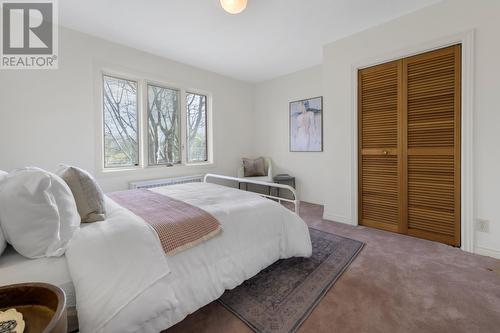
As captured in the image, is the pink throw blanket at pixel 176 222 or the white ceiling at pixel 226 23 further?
the white ceiling at pixel 226 23

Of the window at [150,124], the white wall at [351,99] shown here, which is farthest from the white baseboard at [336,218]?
the window at [150,124]

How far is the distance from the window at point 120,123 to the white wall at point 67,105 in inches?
8.4

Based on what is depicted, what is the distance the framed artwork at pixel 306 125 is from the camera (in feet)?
12.4

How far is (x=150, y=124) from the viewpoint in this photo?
333 cm

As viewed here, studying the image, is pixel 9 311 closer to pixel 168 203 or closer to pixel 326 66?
pixel 168 203

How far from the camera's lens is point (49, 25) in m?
2.40

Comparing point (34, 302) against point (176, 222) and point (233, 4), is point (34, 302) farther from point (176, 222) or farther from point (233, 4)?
point (233, 4)

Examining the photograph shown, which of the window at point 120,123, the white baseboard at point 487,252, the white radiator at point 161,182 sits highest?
the window at point 120,123

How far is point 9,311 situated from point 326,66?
3.52 meters

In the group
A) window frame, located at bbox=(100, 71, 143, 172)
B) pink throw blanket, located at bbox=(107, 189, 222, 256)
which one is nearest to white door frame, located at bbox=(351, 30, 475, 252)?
pink throw blanket, located at bbox=(107, 189, 222, 256)

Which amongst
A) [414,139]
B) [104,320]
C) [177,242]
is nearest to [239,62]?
[414,139]

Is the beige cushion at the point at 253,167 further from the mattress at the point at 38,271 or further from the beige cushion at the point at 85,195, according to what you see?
the mattress at the point at 38,271

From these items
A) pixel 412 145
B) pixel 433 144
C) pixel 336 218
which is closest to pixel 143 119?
pixel 336 218

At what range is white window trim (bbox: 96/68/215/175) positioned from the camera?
2.80 m
